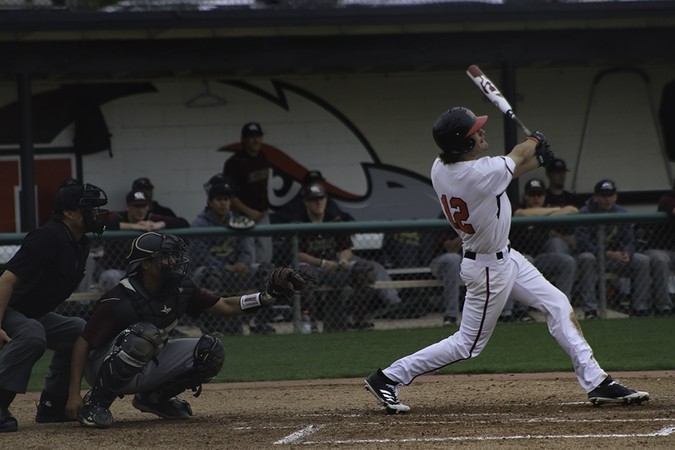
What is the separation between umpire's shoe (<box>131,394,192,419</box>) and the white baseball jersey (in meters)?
1.86

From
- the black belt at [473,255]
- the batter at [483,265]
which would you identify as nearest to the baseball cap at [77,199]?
the batter at [483,265]

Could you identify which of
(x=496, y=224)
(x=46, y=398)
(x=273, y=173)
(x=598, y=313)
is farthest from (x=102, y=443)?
(x=273, y=173)

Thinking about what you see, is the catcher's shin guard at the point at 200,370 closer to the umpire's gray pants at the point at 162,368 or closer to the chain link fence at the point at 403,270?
the umpire's gray pants at the point at 162,368

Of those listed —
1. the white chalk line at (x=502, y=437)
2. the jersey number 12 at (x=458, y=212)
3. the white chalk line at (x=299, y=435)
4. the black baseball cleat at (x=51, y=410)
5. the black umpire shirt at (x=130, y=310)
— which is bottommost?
the black baseball cleat at (x=51, y=410)

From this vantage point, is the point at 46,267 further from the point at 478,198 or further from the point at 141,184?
the point at 141,184

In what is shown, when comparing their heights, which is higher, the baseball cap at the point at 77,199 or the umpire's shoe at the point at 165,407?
the baseball cap at the point at 77,199

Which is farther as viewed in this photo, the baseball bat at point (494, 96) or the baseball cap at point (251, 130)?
the baseball cap at point (251, 130)

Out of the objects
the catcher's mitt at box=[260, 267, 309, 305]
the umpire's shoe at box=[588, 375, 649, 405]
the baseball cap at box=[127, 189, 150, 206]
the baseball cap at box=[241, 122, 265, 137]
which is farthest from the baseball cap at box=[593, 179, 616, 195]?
the catcher's mitt at box=[260, 267, 309, 305]

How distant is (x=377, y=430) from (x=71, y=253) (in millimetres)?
1967

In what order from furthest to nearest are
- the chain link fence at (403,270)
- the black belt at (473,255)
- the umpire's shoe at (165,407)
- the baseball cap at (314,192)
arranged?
the baseball cap at (314,192) → the chain link fence at (403,270) → the umpire's shoe at (165,407) → the black belt at (473,255)

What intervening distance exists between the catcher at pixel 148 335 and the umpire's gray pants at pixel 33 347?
20 centimetres

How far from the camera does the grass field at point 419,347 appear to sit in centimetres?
827

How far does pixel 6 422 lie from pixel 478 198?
9.18 ft

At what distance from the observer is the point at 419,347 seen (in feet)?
30.2
